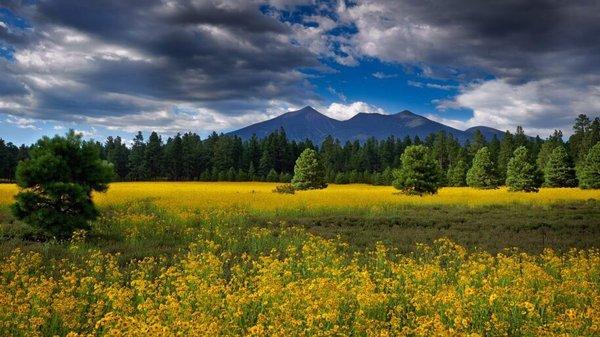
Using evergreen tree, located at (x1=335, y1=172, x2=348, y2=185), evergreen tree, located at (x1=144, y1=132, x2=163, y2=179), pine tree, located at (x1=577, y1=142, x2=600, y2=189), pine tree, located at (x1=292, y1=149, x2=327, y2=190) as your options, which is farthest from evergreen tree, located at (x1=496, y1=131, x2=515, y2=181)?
evergreen tree, located at (x1=144, y1=132, x2=163, y2=179)

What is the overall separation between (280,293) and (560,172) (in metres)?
70.6

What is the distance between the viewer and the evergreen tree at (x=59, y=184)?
1388 centimetres

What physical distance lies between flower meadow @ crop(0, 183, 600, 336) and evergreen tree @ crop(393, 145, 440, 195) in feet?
87.4

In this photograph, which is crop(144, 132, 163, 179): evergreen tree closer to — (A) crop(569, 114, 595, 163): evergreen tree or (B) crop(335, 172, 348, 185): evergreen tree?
(B) crop(335, 172, 348, 185): evergreen tree

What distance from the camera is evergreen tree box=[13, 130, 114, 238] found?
45.5ft

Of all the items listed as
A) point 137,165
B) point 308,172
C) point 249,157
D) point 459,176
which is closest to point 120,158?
point 137,165

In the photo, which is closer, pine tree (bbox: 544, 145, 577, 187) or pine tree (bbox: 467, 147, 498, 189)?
pine tree (bbox: 467, 147, 498, 189)

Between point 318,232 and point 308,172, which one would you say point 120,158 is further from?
point 318,232

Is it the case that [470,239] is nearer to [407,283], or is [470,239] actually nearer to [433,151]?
[407,283]

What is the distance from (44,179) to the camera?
46.3ft

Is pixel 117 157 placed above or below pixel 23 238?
above

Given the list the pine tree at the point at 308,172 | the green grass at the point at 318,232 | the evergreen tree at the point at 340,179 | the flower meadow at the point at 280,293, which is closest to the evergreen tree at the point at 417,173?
the pine tree at the point at 308,172

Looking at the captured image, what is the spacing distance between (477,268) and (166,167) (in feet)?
282

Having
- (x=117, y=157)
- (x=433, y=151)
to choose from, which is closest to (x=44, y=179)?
(x=117, y=157)
